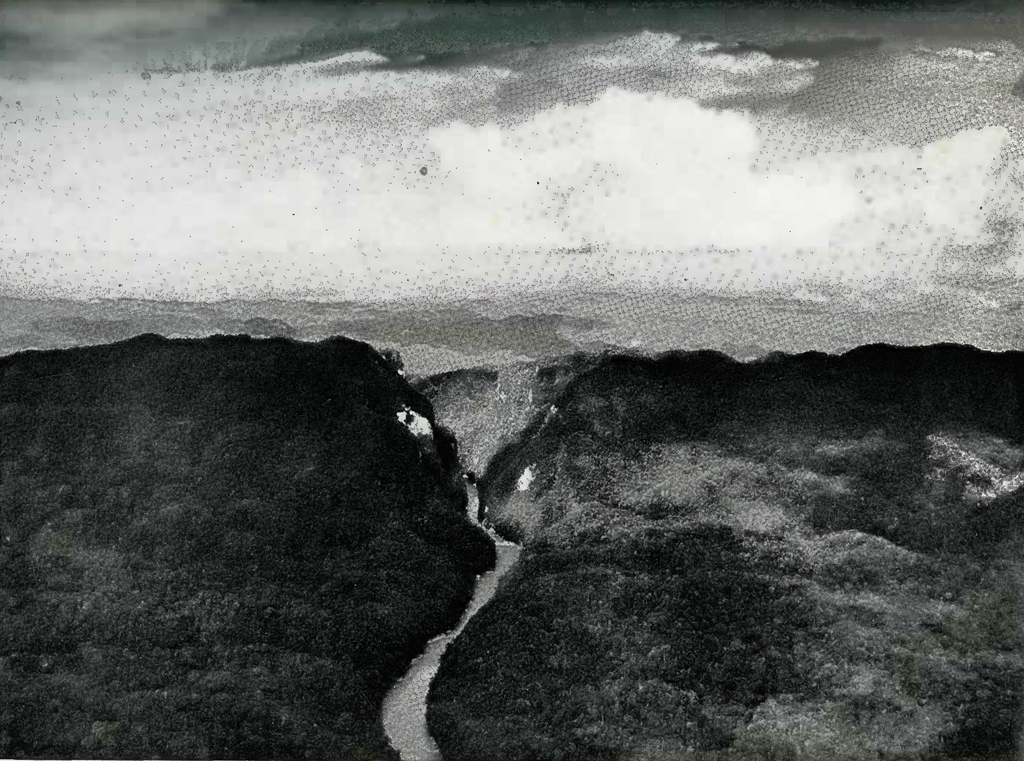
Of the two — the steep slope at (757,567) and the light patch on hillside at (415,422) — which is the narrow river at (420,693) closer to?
the steep slope at (757,567)

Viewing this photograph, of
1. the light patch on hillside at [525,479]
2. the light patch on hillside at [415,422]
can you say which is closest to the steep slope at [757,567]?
the light patch on hillside at [525,479]

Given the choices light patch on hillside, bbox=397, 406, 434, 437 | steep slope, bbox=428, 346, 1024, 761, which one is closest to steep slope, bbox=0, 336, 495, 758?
light patch on hillside, bbox=397, 406, 434, 437

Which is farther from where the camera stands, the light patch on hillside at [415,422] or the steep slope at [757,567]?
the light patch on hillside at [415,422]

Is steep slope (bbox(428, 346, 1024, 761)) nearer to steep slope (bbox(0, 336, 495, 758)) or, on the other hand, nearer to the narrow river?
the narrow river

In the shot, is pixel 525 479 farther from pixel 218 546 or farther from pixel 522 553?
pixel 218 546

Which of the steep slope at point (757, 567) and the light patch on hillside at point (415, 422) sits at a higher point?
the light patch on hillside at point (415, 422)

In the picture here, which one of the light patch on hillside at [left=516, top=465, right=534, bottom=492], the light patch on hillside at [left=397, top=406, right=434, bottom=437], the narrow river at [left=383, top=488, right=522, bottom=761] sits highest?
the light patch on hillside at [left=397, top=406, right=434, bottom=437]

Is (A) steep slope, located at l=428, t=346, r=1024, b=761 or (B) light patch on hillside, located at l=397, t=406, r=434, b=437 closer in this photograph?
(A) steep slope, located at l=428, t=346, r=1024, b=761
